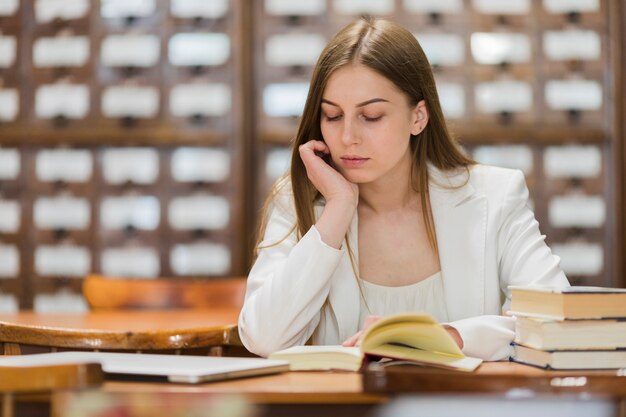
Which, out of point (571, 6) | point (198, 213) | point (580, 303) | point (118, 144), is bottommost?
point (580, 303)

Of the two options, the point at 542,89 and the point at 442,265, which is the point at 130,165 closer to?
the point at 542,89

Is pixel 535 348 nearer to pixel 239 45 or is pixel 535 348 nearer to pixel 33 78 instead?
pixel 239 45

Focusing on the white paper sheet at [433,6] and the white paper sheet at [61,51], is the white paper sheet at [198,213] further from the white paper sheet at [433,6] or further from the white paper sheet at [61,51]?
the white paper sheet at [433,6]

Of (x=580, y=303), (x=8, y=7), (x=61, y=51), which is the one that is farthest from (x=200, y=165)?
(x=580, y=303)

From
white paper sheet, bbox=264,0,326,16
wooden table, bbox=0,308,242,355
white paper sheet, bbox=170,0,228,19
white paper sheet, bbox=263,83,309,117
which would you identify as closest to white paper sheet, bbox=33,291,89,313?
white paper sheet, bbox=263,83,309,117

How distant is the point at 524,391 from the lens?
1266 mm

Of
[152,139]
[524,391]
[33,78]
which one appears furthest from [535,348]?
[33,78]

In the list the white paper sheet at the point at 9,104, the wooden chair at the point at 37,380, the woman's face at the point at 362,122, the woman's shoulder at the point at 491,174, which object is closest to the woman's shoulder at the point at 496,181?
the woman's shoulder at the point at 491,174

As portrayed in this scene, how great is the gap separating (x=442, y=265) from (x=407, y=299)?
13cm

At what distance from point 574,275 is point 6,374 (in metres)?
3.11

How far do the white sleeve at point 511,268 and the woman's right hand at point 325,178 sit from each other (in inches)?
16.5

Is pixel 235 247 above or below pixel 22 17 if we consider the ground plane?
below

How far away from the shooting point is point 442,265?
2.27 meters

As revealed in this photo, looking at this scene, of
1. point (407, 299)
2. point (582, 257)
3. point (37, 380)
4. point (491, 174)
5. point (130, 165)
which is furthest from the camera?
point (130, 165)
